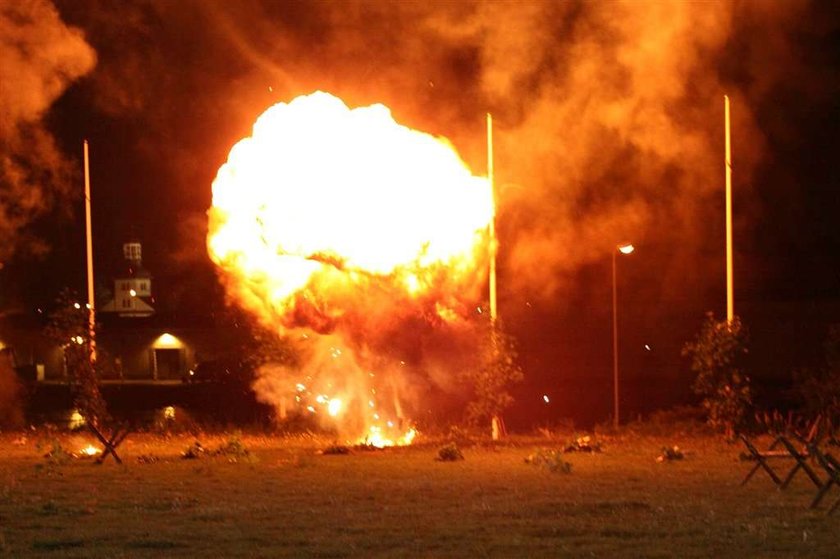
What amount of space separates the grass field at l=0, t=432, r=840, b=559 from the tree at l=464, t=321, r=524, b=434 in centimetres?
264

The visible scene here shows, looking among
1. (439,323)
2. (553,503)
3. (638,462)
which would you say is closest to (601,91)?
(439,323)

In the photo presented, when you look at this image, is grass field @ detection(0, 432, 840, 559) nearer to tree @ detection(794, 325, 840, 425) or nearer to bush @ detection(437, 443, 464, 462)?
bush @ detection(437, 443, 464, 462)

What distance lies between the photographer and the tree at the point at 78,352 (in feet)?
76.6

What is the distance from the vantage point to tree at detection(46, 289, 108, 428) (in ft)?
76.6

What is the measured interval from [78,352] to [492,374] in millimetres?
8736

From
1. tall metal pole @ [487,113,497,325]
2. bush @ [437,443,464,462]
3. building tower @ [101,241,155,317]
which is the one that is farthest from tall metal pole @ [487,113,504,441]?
building tower @ [101,241,155,317]

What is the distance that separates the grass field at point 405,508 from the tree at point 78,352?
2.78 meters

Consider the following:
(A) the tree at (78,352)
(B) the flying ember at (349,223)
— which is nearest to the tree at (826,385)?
(B) the flying ember at (349,223)

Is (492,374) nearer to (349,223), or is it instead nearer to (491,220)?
→ (491,220)

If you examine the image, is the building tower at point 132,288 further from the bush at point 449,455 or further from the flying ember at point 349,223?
the bush at point 449,455

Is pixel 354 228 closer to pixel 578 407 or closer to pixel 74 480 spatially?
pixel 74 480

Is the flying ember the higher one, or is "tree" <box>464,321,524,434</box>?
the flying ember

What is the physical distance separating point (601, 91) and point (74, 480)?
15.4 m

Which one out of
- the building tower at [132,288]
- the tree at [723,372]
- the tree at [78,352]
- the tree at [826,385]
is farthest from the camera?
the building tower at [132,288]
